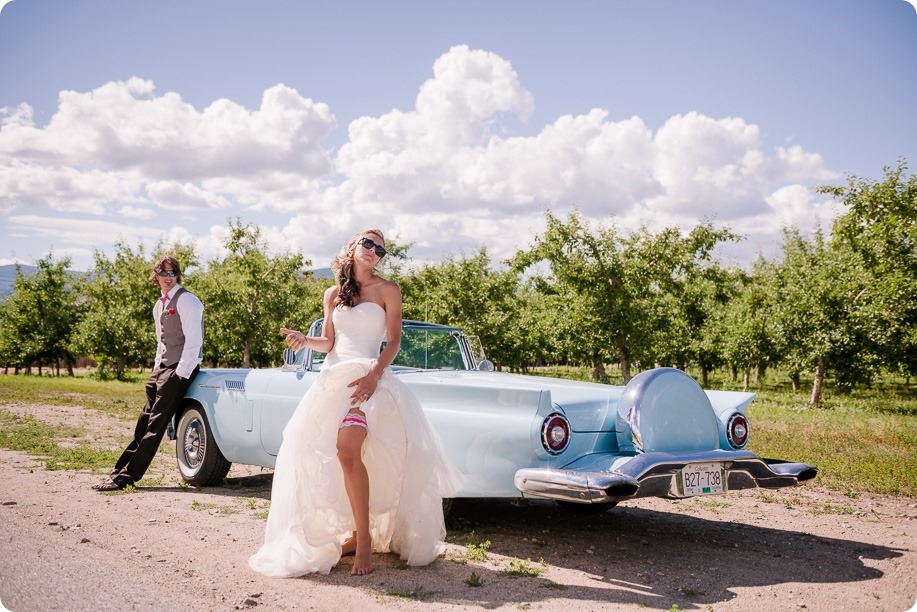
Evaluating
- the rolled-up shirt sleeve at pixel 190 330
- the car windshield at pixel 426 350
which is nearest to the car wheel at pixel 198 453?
the rolled-up shirt sleeve at pixel 190 330

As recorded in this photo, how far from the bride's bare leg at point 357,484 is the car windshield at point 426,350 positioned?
1814 mm

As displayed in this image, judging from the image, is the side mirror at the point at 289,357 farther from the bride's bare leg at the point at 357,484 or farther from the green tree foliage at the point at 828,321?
the green tree foliage at the point at 828,321

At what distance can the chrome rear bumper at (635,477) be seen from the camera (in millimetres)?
4113

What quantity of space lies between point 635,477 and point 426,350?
8.21 feet

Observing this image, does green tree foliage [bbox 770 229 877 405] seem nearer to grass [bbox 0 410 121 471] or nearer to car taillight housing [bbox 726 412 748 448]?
car taillight housing [bbox 726 412 748 448]

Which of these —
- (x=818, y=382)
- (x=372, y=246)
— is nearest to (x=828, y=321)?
(x=818, y=382)

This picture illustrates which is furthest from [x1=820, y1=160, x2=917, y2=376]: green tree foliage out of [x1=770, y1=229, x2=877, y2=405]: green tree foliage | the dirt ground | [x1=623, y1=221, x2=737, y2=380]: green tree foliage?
the dirt ground

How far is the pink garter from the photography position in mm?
4305

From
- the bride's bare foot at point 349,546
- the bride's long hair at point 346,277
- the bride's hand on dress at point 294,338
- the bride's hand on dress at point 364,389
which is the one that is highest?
the bride's long hair at point 346,277

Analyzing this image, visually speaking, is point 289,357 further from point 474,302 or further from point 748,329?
point 748,329

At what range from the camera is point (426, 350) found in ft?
20.7

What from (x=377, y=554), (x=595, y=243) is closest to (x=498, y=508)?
(x=377, y=554)

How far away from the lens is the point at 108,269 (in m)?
42.3

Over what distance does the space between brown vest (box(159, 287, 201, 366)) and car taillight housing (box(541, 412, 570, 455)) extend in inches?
157
